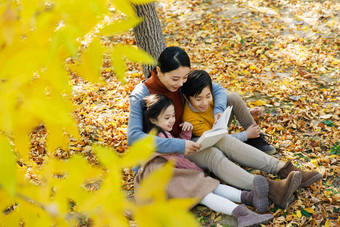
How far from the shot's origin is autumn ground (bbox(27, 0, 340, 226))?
2801 mm

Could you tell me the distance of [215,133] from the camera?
2.55 m

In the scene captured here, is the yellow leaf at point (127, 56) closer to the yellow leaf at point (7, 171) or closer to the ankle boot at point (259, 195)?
the yellow leaf at point (7, 171)

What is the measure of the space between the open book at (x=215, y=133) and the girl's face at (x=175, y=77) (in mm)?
457

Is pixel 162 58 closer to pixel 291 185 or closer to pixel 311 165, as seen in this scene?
pixel 291 185

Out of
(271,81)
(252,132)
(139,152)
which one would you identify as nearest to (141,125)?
(252,132)

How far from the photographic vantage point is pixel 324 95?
3932 millimetres

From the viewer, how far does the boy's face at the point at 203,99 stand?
2826mm

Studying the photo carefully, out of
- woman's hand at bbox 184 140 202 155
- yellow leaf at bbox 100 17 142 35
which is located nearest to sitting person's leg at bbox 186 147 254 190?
woman's hand at bbox 184 140 202 155

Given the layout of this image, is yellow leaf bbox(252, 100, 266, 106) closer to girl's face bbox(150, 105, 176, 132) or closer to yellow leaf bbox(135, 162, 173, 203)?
girl's face bbox(150, 105, 176, 132)

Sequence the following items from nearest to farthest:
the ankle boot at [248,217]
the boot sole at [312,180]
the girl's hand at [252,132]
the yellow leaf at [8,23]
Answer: the yellow leaf at [8,23]
the ankle boot at [248,217]
the boot sole at [312,180]
the girl's hand at [252,132]

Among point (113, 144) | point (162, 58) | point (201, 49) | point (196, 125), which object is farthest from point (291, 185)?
point (201, 49)

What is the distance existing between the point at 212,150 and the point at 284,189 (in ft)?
2.14

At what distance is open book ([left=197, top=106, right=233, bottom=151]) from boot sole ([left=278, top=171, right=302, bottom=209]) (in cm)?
62

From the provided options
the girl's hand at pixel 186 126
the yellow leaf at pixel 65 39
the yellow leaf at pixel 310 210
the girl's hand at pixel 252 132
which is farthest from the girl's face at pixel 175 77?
the yellow leaf at pixel 65 39
